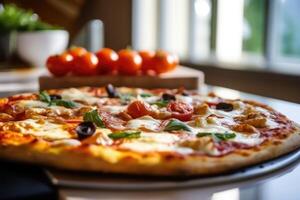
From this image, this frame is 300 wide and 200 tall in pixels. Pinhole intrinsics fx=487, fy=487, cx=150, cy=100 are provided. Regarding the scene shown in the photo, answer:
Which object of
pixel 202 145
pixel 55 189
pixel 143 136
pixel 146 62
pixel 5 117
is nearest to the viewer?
A: pixel 55 189

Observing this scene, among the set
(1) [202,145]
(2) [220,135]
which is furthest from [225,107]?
(1) [202,145]

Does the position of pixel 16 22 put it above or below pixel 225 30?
above

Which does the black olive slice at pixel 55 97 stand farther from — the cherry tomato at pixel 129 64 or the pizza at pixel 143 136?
the cherry tomato at pixel 129 64

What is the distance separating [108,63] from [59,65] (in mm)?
224

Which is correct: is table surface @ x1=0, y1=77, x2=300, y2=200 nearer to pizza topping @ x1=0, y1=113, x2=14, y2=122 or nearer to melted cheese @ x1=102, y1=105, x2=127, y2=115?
pizza topping @ x1=0, y1=113, x2=14, y2=122

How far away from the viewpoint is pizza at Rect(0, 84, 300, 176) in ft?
3.12

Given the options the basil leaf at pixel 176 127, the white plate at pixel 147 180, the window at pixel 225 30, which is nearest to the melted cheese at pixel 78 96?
the basil leaf at pixel 176 127

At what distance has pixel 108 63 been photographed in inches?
85.9

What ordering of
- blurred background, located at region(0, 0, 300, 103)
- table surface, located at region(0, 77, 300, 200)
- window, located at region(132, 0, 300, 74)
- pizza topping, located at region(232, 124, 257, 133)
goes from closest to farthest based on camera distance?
table surface, located at region(0, 77, 300, 200) < pizza topping, located at region(232, 124, 257, 133) < blurred background, located at region(0, 0, 300, 103) < window, located at region(132, 0, 300, 74)

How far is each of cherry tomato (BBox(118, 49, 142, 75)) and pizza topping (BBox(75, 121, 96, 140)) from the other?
1.00 meters

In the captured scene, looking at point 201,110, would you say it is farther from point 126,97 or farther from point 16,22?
point 16,22

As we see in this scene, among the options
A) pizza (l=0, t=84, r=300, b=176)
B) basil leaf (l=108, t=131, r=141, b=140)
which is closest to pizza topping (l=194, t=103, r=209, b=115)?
pizza (l=0, t=84, r=300, b=176)

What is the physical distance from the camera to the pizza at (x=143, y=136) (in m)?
0.95

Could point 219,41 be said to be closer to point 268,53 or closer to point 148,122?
point 268,53
